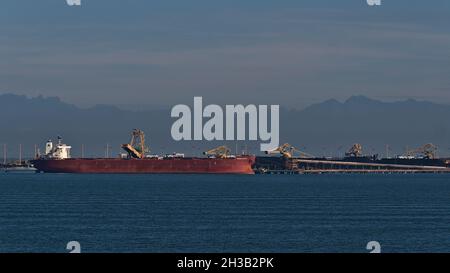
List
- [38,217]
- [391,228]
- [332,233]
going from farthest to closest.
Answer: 1. [38,217]
2. [391,228]
3. [332,233]

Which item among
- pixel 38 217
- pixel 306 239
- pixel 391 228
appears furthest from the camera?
pixel 38 217

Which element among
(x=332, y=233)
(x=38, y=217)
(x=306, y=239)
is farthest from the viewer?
(x=38, y=217)

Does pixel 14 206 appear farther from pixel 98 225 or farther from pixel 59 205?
pixel 98 225

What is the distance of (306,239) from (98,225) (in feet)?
53.6
